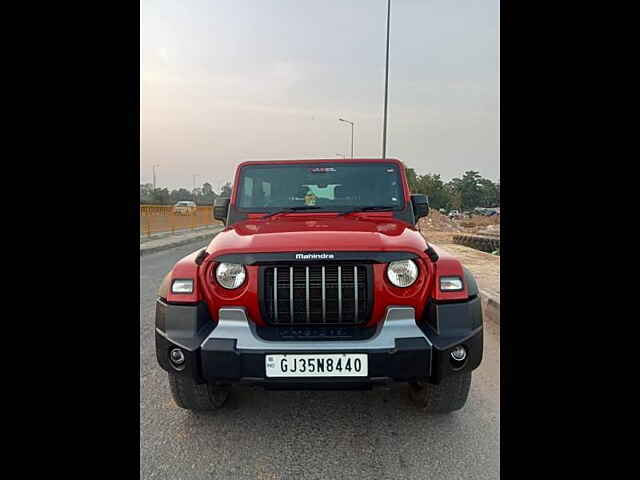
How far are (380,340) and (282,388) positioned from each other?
62 cm

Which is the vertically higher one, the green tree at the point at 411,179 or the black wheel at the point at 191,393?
the green tree at the point at 411,179

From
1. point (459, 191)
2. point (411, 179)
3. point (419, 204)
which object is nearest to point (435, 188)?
point (459, 191)

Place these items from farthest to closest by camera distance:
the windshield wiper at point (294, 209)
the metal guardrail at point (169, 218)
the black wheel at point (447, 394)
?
the metal guardrail at point (169, 218) → the windshield wiper at point (294, 209) → the black wheel at point (447, 394)

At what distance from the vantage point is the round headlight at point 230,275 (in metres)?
2.51

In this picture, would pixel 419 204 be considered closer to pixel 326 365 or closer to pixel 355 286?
pixel 355 286

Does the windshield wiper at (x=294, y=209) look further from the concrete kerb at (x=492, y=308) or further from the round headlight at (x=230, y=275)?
the concrete kerb at (x=492, y=308)

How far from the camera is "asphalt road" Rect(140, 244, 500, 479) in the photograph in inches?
87.7

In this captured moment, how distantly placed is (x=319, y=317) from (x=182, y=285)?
87 cm

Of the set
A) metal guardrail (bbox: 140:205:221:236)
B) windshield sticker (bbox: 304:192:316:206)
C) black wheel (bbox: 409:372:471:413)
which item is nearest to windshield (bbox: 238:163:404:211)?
windshield sticker (bbox: 304:192:316:206)

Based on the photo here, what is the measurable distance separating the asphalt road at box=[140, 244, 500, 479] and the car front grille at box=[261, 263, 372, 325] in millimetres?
734

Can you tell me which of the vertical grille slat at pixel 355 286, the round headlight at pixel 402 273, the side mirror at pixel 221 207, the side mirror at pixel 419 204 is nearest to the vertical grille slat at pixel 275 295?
the vertical grille slat at pixel 355 286
